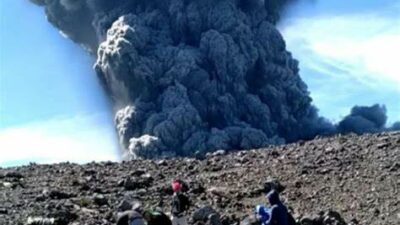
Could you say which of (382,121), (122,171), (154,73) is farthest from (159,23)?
(122,171)

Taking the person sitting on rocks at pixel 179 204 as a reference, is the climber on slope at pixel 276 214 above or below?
below

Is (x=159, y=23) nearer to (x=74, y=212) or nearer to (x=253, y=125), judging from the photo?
(x=253, y=125)

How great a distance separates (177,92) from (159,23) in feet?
29.0

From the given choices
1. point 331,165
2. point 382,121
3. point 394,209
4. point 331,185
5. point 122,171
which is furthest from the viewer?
point 382,121

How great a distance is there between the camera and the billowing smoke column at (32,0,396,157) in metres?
60.9

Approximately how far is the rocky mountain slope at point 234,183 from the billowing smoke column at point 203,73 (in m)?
28.6

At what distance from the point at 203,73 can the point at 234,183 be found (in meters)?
40.5

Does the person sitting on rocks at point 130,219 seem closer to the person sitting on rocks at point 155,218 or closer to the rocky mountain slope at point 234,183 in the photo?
the person sitting on rocks at point 155,218

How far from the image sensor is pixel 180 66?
62125 mm

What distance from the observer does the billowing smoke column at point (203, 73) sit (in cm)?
6091

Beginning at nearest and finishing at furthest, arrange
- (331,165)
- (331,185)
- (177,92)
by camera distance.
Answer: (331,185), (331,165), (177,92)

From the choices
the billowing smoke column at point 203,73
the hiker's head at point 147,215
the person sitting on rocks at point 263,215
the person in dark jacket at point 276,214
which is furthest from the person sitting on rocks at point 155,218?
the billowing smoke column at point 203,73

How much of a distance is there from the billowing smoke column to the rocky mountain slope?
28.6m

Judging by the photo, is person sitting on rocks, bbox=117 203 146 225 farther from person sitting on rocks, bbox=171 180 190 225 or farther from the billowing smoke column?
the billowing smoke column
